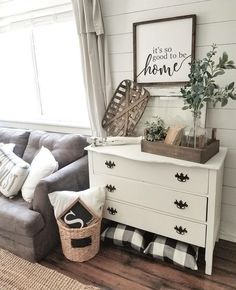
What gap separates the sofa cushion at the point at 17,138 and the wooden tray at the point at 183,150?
4.46 feet

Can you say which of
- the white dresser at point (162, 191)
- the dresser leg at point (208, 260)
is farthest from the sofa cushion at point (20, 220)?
the dresser leg at point (208, 260)

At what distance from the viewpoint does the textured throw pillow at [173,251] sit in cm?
184

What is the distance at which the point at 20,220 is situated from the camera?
1.90m

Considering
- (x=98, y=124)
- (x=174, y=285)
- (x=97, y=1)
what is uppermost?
(x=97, y=1)

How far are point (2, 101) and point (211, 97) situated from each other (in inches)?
105

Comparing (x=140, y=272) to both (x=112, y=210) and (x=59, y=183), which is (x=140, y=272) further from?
(x=59, y=183)

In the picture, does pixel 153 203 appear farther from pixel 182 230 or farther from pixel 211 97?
pixel 211 97

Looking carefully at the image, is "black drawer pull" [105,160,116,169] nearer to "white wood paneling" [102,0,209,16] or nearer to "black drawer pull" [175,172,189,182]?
"black drawer pull" [175,172,189,182]

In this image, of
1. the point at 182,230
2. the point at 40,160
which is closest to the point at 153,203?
the point at 182,230

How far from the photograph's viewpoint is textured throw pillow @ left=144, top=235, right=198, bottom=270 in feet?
6.05

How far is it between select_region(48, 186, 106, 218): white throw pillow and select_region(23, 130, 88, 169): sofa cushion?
0.42m

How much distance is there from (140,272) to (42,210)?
821 millimetres

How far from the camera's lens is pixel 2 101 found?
11.2 ft

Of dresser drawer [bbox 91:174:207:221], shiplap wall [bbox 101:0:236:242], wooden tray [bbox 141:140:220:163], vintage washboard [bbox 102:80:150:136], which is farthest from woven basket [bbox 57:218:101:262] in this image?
shiplap wall [bbox 101:0:236:242]
